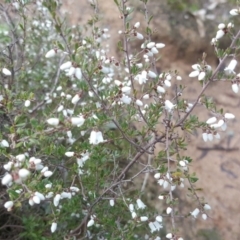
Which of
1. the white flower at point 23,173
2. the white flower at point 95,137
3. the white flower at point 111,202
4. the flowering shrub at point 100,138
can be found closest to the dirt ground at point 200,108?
the flowering shrub at point 100,138

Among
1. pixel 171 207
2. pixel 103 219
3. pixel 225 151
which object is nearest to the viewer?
pixel 171 207

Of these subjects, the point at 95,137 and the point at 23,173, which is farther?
the point at 95,137

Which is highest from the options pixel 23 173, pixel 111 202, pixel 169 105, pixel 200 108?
pixel 23 173

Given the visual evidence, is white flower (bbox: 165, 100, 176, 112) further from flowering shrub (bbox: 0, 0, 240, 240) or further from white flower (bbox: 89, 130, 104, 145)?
white flower (bbox: 89, 130, 104, 145)

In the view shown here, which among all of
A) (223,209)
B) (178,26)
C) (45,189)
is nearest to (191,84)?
(178,26)

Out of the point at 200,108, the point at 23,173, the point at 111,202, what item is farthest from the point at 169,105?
the point at 200,108

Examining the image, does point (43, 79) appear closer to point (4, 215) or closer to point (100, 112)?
point (4, 215)

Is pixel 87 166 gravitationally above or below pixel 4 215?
above

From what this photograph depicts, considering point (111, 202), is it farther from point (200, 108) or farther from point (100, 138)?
point (200, 108)
